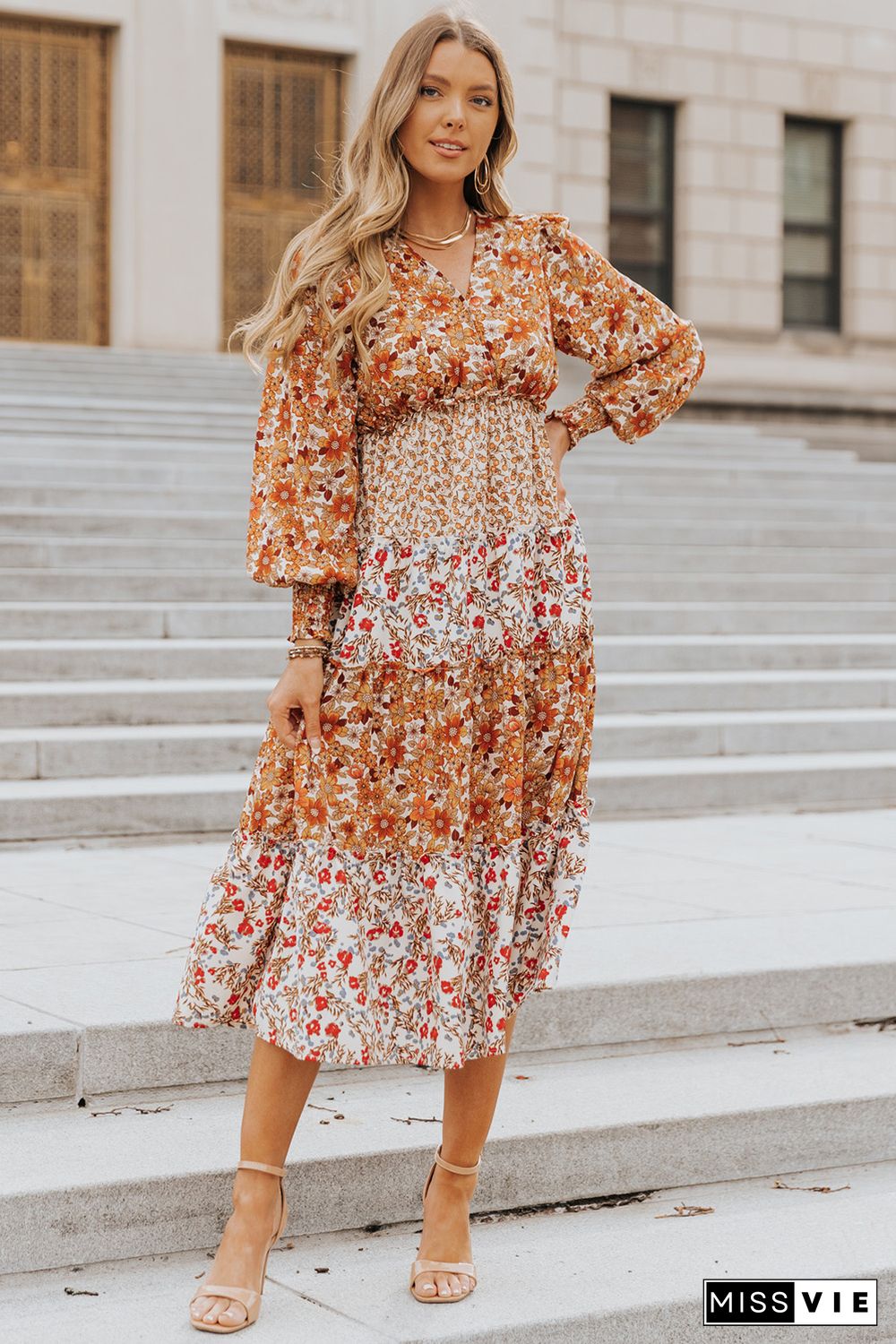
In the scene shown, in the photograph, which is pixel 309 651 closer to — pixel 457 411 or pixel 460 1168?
pixel 457 411

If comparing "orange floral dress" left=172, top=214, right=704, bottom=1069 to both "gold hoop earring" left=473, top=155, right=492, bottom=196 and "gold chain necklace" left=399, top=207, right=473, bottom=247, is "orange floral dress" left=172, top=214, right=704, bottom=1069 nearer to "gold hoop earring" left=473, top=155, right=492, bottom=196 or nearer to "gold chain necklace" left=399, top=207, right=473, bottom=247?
"gold chain necklace" left=399, top=207, right=473, bottom=247

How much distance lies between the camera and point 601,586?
9.22 meters

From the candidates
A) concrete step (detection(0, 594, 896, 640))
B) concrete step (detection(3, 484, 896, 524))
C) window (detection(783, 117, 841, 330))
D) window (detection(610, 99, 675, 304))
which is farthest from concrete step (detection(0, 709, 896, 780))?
window (detection(783, 117, 841, 330))

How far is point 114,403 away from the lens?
1189cm

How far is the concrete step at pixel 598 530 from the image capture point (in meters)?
8.45

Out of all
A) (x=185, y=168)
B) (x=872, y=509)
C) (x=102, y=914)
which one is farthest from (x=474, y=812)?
(x=185, y=168)

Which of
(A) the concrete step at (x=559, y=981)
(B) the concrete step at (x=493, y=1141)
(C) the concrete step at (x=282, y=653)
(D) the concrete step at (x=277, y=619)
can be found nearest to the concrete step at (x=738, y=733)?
(C) the concrete step at (x=282, y=653)

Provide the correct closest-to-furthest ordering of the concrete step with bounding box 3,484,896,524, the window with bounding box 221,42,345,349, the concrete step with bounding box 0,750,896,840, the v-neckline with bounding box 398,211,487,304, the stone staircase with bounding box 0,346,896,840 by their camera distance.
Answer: the v-neckline with bounding box 398,211,487,304
the concrete step with bounding box 0,750,896,840
the stone staircase with bounding box 0,346,896,840
the concrete step with bounding box 3,484,896,524
the window with bounding box 221,42,345,349

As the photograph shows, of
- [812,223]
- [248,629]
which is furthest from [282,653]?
[812,223]

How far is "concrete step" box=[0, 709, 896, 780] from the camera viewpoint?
6.43m

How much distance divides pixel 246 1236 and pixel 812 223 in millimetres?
18599

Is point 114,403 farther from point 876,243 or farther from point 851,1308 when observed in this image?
point 876,243

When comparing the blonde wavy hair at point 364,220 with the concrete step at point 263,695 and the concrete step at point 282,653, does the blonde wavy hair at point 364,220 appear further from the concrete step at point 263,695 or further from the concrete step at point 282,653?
the concrete step at point 282,653

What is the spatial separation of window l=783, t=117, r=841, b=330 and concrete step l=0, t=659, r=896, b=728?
466 inches
